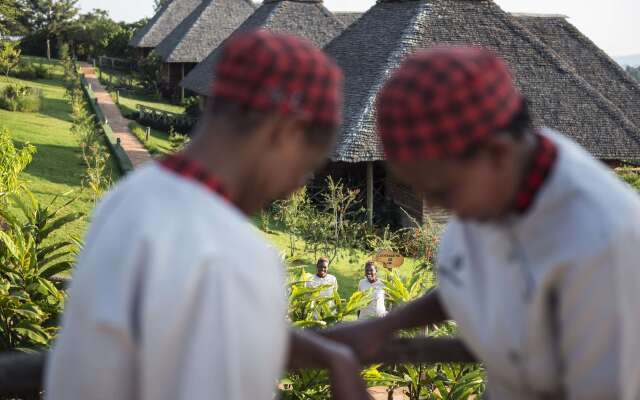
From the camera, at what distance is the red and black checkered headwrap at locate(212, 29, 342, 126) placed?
1.15 meters

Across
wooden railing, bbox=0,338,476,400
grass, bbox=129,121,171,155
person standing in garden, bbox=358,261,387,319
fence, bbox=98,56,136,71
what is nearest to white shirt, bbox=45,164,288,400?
wooden railing, bbox=0,338,476,400

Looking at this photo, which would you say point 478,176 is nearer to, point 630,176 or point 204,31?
point 630,176

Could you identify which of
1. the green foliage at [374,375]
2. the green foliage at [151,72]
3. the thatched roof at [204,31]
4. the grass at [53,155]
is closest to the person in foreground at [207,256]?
the green foliage at [374,375]

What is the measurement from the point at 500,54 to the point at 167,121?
1242 centimetres

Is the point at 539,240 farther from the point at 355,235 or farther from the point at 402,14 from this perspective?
the point at 402,14

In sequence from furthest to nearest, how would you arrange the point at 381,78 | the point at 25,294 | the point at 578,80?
1. the point at 578,80
2. the point at 381,78
3. the point at 25,294

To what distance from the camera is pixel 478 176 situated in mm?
1253

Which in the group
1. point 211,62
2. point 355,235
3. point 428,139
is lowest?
point 355,235

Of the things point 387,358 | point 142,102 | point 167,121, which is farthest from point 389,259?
point 142,102

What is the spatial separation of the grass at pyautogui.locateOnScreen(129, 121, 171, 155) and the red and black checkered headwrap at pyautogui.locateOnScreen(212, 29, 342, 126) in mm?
18447

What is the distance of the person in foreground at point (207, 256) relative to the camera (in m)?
1.04

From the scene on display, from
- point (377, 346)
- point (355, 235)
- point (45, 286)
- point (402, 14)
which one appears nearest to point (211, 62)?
point (402, 14)

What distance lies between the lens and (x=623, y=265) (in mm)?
1186

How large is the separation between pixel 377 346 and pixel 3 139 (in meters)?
8.64
